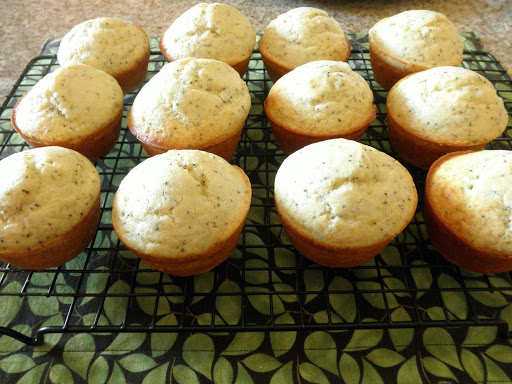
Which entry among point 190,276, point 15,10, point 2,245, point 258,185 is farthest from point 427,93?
point 15,10

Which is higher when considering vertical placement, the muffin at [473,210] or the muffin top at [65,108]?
the muffin top at [65,108]

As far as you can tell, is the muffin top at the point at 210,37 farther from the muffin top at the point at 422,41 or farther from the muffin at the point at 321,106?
the muffin top at the point at 422,41

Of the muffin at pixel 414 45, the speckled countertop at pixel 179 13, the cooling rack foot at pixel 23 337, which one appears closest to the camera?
the cooling rack foot at pixel 23 337

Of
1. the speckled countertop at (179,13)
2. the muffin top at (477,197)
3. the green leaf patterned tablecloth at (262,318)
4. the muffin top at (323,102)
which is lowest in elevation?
the green leaf patterned tablecloth at (262,318)

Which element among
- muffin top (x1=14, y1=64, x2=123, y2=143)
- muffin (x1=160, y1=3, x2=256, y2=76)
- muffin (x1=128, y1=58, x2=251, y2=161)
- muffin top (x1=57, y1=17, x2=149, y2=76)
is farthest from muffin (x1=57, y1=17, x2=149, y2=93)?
muffin (x1=128, y1=58, x2=251, y2=161)

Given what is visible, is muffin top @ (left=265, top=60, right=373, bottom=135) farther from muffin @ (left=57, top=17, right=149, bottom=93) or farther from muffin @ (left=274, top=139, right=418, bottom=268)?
muffin @ (left=57, top=17, right=149, bottom=93)

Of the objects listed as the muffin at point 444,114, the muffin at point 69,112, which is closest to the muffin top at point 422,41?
the muffin at point 444,114
